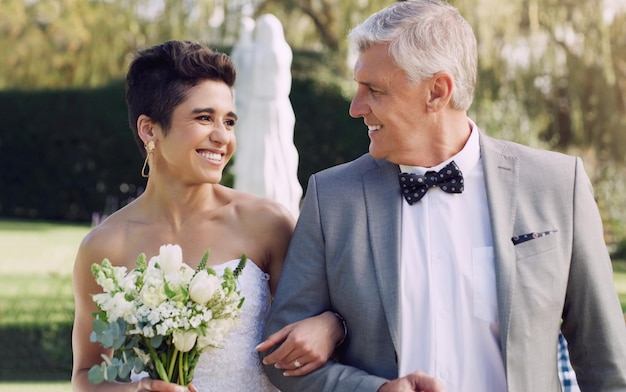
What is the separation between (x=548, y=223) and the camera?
8.52 feet

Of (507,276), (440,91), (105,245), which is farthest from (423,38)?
(105,245)

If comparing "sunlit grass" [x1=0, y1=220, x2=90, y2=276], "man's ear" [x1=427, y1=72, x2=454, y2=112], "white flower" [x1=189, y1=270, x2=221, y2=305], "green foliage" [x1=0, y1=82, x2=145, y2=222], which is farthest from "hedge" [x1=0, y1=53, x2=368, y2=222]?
"man's ear" [x1=427, y1=72, x2=454, y2=112]

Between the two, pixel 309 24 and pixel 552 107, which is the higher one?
pixel 309 24

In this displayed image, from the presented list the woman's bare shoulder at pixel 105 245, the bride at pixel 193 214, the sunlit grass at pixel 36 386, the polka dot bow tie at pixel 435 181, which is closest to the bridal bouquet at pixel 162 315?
the bride at pixel 193 214

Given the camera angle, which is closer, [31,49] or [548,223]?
[548,223]

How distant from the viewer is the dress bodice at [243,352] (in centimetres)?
303

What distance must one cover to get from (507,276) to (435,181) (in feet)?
1.08

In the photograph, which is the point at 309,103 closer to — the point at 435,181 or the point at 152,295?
the point at 435,181

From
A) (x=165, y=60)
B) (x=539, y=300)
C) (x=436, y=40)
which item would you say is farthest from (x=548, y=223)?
(x=165, y=60)

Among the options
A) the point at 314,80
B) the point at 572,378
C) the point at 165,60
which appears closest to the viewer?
the point at 165,60

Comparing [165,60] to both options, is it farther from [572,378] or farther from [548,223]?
[572,378]

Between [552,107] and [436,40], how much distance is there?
15640mm

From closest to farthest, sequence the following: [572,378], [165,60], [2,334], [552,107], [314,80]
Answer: [165,60], [572,378], [2,334], [314,80], [552,107]

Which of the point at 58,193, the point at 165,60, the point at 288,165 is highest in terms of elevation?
the point at 165,60
